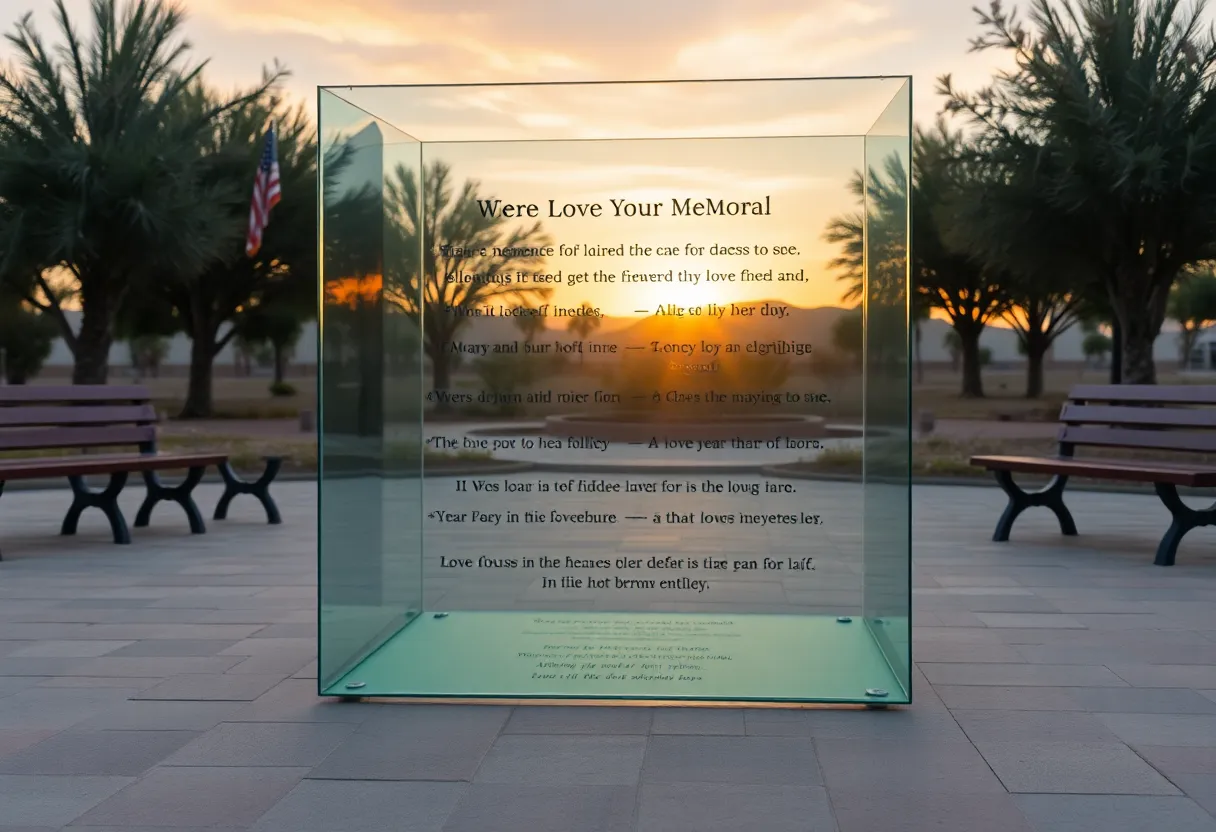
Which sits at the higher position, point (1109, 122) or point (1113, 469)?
point (1109, 122)

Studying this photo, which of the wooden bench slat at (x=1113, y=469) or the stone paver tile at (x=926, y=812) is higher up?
the wooden bench slat at (x=1113, y=469)

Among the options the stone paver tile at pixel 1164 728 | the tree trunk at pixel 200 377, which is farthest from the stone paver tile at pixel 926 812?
the tree trunk at pixel 200 377

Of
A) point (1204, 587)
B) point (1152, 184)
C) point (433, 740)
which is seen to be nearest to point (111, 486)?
point (433, 740)

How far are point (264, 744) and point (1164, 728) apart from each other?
303cm

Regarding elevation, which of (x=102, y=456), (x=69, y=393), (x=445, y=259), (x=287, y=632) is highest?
(x=445, y=259)

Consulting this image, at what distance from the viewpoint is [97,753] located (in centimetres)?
414

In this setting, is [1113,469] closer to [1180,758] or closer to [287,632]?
[1180,758]

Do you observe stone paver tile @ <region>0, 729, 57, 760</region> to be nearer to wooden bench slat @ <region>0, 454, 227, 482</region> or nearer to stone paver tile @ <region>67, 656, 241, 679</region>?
stone paver tile @ <region>67, 656, 241, 679</region>

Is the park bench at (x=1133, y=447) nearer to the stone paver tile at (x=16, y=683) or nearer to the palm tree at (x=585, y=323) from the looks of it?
the palm tree at (x=585, y=323)

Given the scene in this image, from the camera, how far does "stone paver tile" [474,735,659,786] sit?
3.84 m

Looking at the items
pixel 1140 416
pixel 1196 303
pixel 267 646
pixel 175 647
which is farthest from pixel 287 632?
pixel 1196 303

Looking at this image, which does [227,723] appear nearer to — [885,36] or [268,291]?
[885,36]

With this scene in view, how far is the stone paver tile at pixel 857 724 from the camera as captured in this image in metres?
4.33

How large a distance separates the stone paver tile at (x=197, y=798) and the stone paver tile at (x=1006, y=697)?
239cm
